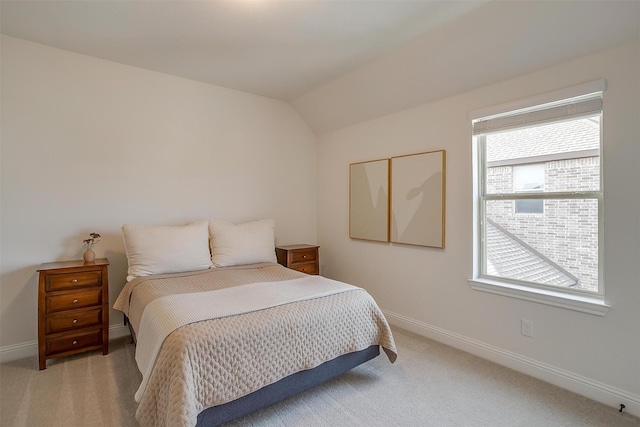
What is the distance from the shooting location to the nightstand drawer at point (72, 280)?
228 cm

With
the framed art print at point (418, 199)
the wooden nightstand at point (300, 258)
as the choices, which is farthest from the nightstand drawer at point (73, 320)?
the framed art print at point (418, 199)

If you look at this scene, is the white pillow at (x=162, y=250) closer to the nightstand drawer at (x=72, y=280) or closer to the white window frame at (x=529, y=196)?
the nightstand drawer at (x=72, y=280)

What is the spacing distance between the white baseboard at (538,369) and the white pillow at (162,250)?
2.18 metres

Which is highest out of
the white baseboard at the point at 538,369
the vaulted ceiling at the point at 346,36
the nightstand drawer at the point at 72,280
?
the vaulted ceiling at the point at 346,36

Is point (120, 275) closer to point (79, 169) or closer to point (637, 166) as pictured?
point (79, 169)

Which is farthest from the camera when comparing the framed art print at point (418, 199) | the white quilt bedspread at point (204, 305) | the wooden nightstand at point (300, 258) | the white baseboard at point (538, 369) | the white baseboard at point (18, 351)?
the wooden nightstand at point (300, 258)

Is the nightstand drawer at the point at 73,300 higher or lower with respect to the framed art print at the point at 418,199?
lower

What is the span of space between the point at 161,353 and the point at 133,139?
7.37ft

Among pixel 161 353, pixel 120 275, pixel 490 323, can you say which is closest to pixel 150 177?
pixel 120 275

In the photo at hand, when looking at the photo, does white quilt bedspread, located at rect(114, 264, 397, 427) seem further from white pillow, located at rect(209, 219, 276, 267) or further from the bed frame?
white pillow, located at rect(209, 219, 276, 267)

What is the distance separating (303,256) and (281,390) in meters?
1.89

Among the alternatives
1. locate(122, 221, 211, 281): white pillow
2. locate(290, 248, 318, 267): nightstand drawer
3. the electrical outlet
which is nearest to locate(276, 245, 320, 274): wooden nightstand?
locate(290, 248, 318, 267): nightstand drawer

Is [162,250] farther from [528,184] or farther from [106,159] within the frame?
[528,184]

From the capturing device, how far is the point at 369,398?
6.40ft
